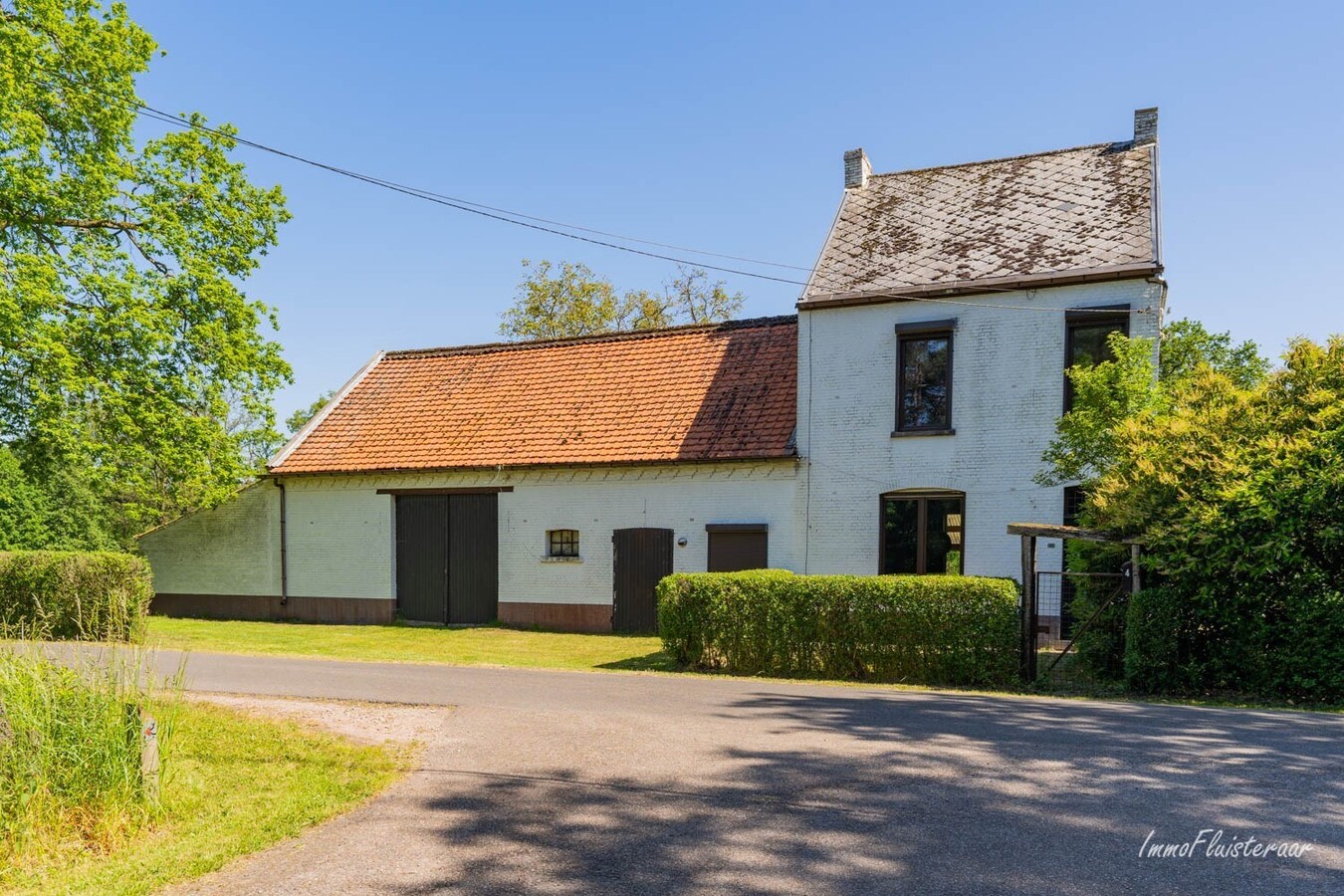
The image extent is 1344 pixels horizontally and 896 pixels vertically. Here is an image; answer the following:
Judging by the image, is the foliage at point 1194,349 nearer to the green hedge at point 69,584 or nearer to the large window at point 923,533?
the large window at point 923,533

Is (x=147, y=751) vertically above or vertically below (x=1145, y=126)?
below

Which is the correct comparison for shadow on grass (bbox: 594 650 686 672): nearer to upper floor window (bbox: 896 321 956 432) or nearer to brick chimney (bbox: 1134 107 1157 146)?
upper floor window (bbox: 896 321 956 432)

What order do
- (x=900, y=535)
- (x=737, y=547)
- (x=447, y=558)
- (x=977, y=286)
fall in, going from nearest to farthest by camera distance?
1. (x=977, y=286)
2. (x=900, y=535)
3. (x=737, y=547)
4. (x=447, y=558)

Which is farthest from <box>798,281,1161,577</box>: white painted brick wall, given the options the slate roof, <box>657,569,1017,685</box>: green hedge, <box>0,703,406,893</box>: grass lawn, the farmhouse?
<box>0,703,406,893</box>: grass lawn

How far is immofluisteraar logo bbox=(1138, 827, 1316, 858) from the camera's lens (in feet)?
17.3

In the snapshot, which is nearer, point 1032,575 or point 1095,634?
point 1095,634

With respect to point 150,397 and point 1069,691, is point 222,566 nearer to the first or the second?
point 150,397

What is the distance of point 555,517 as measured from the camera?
20094mm

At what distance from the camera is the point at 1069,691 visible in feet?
37.7

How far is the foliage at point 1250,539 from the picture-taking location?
10.6m

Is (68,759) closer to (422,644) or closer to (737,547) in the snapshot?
(422,644)

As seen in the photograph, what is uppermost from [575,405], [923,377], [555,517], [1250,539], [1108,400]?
[923,377]

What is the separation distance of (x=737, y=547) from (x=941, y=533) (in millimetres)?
3930

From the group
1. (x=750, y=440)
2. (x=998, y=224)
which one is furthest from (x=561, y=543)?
(x=998, y=224)
